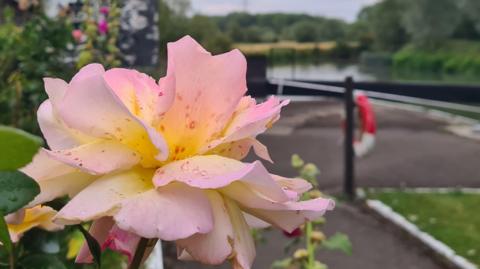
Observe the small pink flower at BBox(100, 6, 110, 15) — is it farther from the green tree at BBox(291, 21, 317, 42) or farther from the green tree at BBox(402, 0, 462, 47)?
the green tree at BBox(402, 0, 462, 47)

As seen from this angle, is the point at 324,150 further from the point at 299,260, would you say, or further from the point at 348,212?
the point at 299,260

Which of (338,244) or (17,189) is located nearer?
(17,189)

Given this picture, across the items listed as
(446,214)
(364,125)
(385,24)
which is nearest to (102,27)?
(446,214)

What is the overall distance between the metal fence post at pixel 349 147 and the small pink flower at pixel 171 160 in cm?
450

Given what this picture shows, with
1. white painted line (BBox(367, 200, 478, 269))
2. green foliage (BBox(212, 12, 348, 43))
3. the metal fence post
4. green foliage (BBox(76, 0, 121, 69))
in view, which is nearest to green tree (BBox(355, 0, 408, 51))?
green foliage (BBox(212, 12, 348, 43))

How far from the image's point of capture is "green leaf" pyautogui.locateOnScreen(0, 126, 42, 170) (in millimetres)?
265

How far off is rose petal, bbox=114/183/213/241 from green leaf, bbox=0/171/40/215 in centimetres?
4

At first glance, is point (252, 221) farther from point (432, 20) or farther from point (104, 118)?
point (432, 20)

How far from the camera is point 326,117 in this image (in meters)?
8.97

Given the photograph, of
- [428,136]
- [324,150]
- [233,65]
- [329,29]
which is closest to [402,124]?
[428,136]

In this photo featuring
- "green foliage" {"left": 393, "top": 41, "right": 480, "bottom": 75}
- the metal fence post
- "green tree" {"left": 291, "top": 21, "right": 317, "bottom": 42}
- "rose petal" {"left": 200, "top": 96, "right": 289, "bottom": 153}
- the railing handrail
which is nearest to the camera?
"rose petal" {"left": 200, "top": 96, "right": 289, "bottom": 153}

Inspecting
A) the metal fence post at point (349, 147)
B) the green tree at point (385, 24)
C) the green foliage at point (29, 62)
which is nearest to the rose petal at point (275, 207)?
the green foliage at point (29, 62)

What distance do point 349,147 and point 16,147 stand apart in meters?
4.74

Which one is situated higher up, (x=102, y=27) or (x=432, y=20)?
(x=102, y=27)
